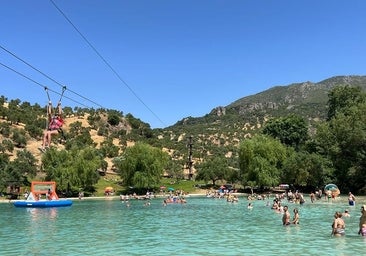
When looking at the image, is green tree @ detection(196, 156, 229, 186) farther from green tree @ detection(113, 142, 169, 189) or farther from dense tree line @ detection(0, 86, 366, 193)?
green tree @ detection(113, 142, 169, 189)

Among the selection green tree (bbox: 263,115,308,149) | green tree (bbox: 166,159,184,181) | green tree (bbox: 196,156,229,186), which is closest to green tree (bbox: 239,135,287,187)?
green tree (bbox: 196,156,229,186)

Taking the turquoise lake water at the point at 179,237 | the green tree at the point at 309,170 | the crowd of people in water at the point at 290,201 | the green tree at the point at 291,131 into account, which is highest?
the green tree at the point at 291,131

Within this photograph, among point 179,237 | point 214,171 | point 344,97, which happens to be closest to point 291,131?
point 344,97

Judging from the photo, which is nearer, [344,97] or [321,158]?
[321,158]

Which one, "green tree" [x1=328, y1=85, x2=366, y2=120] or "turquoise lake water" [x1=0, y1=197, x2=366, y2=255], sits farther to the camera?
"green tree" [x1=328, y1=85, x2=366, y2=120]

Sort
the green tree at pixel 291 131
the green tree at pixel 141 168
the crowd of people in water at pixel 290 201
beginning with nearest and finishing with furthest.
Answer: the crowd of people in water at pixel 290 201 → the green tree at pixel 141 168 → the green tree at pixel 291 131

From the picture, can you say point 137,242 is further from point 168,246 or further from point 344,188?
point 344,188

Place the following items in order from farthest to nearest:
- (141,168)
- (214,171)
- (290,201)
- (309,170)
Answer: (214,171)
(141,168)
(309,170)
(290,201)

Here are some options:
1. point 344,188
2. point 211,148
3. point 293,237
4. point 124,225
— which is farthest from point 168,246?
point 211,148

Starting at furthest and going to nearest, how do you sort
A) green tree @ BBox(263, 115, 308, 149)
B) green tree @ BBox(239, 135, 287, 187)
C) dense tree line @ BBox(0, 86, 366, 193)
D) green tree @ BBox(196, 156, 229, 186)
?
1. green tree @ BBox(263, 115, 308, 149)
2. green tree @ BBox(196, 156, 229, 186)
3. green tree @ BBox(239, 135, 287, 187)
4. dense tree line @ BBox(0, 86, 366, 193)

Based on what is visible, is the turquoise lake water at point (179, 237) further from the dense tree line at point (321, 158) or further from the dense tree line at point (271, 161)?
the dense tree line at point (271, 161)

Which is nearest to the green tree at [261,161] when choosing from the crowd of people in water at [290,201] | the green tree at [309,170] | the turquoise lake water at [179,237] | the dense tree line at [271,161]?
the dense tree line at [271,161]

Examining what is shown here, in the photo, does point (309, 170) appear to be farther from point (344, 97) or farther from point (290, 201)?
point (344, 97)

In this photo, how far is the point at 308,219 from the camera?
1409 inches
